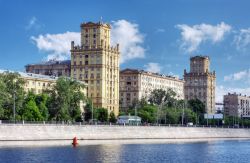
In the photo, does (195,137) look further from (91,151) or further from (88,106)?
(91,151)

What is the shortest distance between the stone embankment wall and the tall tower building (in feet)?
127

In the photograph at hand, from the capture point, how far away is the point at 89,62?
196m

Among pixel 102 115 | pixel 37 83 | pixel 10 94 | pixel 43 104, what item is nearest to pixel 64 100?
pixel 43 104

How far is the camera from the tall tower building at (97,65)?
194250 mm

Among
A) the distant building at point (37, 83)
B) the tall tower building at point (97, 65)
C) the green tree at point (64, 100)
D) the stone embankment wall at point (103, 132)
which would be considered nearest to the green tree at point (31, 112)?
the green tree at point (64, 100)

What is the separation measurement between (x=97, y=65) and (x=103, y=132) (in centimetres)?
6876

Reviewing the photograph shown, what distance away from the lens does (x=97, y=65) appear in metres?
195

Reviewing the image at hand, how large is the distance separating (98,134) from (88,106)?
42363 mm

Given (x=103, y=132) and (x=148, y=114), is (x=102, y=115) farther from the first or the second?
(x=103, y=132)

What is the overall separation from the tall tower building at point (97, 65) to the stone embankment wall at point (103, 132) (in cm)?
3867

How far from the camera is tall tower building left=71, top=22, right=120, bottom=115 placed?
194 m

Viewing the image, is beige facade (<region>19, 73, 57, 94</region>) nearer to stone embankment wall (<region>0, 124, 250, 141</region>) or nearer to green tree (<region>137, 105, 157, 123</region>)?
green tree (<region>137, 105, 157, 123</region>)

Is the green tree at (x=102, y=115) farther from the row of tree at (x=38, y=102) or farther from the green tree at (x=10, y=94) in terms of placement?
the green tree at (x=10, y=94)

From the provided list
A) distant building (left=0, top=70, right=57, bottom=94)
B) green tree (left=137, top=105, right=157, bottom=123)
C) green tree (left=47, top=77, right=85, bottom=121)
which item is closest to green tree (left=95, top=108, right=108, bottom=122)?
green tree (left=137, top=105, right=157, bottom=123)
